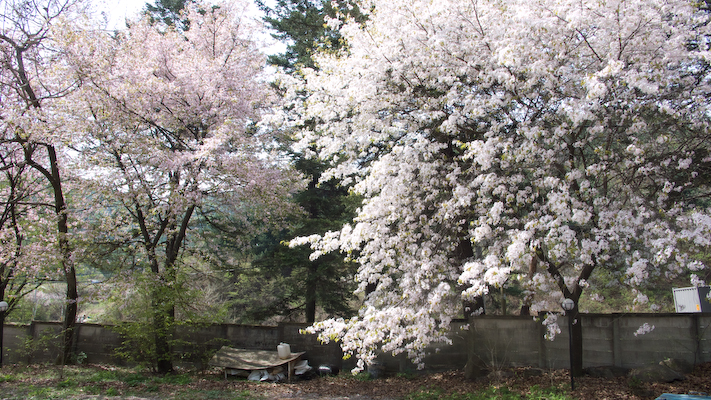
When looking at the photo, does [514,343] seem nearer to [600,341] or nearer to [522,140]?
[600,341]

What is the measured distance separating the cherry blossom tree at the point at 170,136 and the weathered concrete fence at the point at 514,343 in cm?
A: 171

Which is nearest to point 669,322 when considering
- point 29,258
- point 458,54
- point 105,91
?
point 458,54

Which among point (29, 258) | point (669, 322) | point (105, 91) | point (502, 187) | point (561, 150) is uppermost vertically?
point (105, 91)

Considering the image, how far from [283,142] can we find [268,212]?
2167 mm

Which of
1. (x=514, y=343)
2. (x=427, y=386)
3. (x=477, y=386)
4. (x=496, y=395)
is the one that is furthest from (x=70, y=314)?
(x=514, y=343)

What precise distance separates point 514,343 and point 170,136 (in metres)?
9.39

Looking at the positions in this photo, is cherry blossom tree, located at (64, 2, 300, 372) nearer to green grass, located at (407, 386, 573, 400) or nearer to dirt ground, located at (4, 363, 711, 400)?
dirt ground, located at (4, 363, 711, 400)

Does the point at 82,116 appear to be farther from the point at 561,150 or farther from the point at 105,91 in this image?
the point at 561,150

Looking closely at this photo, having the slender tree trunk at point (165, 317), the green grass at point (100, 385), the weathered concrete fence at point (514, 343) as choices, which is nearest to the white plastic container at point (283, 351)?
the weathered concrete fence at point (514, 343)

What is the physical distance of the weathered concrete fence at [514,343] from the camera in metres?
8.32

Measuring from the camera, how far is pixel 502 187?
21.1ft

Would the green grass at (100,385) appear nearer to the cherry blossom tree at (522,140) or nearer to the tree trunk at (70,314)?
the tree trunk at (70,314)

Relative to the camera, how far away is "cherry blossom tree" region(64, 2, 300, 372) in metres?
10.1

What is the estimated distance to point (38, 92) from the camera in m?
11.1
